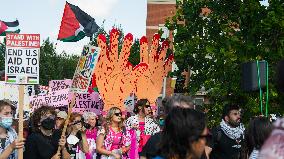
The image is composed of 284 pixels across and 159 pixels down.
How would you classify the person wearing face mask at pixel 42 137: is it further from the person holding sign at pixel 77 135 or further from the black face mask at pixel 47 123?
the person holding sign at pixel 77 135

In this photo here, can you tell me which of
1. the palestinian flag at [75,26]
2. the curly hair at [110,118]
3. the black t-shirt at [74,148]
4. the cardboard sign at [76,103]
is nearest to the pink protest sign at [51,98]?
the cardboard sign at [76,103]

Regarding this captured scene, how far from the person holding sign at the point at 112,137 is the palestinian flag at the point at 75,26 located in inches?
356

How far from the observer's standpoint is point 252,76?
873 cm

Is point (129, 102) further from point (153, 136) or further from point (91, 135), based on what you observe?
point (153, 136)

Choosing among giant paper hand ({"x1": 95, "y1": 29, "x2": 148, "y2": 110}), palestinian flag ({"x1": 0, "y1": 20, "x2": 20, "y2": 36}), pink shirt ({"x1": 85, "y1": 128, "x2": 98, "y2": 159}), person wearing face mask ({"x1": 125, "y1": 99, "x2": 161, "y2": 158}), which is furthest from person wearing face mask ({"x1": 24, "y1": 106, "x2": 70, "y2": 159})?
palestinian flag ({"x1": 0, "y1": 20, "x2": 20, "y2": 36})

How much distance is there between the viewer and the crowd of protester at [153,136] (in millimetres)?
3891

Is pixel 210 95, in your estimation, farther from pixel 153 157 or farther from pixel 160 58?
pixel 153 157

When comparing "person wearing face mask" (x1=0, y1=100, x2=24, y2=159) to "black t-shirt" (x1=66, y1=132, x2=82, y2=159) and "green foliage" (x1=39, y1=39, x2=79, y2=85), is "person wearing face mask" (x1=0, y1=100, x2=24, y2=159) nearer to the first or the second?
"black t-shirt" (x1=66, y1=132, x2=82, y2=159)

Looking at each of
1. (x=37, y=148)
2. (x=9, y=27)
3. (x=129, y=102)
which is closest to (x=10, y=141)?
(x=37, y=148)

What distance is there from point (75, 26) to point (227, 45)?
201 inches

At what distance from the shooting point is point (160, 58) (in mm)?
21594

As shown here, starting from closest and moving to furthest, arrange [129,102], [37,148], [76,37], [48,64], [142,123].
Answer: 1. [37,148]
2. [142,123]
3. [76,37]
4. [129,102]
5. [48,64]

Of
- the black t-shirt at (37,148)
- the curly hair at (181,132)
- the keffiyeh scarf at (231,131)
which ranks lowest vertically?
the black t-shirt at (37,148)

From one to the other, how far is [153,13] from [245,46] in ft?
105
